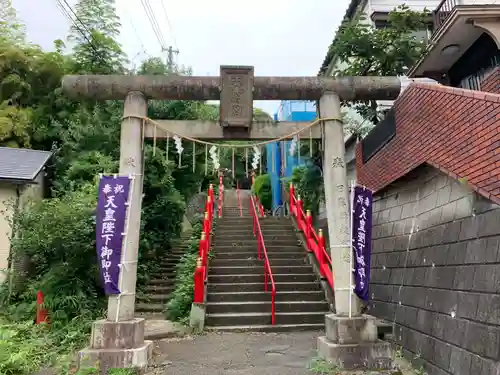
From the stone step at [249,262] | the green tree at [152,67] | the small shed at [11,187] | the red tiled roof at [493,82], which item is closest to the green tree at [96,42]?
the green tree at [152,67]

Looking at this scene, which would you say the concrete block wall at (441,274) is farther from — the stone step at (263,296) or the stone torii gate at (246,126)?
the stone step at (263,296)

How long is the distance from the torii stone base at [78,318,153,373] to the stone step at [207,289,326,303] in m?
3.38

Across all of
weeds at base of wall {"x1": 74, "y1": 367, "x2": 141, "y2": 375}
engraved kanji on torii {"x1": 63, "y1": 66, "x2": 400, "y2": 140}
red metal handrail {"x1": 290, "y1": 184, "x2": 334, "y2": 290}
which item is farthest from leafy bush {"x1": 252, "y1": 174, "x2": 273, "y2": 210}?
weeds at base of wall {"x1": 74, "y1": 367, "x2": 141, "y2": 375}

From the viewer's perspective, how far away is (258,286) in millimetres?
9719

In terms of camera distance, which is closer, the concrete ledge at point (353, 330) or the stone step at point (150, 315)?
the concrete ledge at point (353, 330)

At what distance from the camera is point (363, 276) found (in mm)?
6180

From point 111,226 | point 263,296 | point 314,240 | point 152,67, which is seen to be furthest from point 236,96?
point 152,67

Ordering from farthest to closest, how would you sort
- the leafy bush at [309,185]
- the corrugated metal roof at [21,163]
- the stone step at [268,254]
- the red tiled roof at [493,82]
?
the leafy bush at [309,185], the stone step at [268,254], the corrugated metal roof at [21,163], the red tiled roof at [493,82]

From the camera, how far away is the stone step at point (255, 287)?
9617mm

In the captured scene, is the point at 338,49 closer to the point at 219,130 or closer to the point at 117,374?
the point at 219,130

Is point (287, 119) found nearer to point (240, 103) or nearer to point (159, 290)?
point (159, 290)

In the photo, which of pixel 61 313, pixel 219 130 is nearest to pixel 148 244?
pixel 61 313

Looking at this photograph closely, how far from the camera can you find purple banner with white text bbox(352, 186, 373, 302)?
20.2 feet

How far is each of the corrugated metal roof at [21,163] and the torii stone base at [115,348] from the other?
19.2ft
